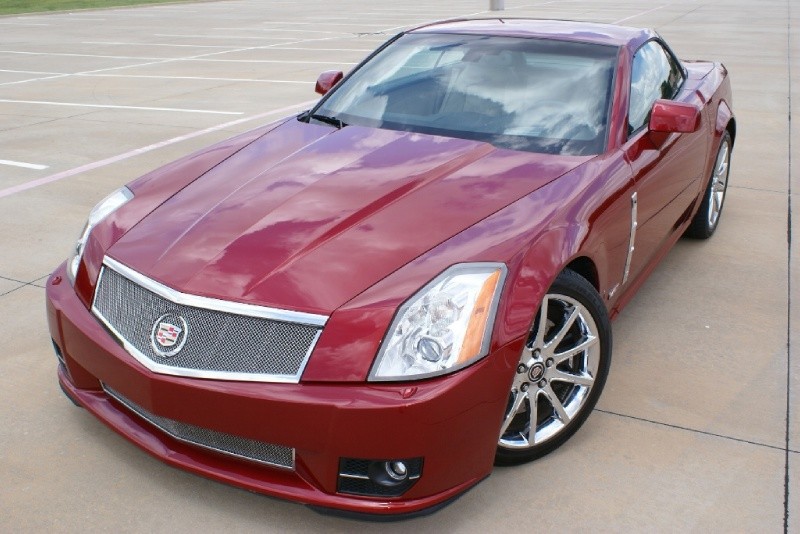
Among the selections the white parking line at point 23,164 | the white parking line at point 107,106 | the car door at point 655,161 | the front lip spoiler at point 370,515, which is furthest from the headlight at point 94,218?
the white parking line at point 107,106

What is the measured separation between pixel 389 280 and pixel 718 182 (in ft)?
11.9

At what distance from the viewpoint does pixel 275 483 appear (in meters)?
2.62

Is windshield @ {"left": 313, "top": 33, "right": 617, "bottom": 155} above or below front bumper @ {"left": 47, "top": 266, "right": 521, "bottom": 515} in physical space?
above

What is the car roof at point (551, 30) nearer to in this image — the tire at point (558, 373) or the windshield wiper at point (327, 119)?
the windshield wiper at point (327, 119)

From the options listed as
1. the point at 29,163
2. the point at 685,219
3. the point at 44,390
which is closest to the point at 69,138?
the point at 29,163

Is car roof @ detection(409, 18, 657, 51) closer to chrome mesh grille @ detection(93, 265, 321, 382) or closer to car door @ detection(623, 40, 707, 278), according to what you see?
car door @ detection(623, 40, 707, 278)

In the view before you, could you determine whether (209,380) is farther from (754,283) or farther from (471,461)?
(754,283)

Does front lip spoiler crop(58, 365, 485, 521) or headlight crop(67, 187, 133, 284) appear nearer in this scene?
front lip spoiler crop(58, 365, 485, 521)

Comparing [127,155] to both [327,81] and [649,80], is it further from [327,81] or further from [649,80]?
[649,80]

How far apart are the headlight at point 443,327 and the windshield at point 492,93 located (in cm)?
109

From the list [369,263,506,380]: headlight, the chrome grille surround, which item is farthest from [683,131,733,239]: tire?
the chrome grille surround

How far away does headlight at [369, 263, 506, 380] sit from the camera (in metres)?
2.55

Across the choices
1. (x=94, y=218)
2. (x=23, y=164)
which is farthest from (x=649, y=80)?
(x=23, y=164)

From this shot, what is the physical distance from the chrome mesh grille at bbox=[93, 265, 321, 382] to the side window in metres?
1.97
